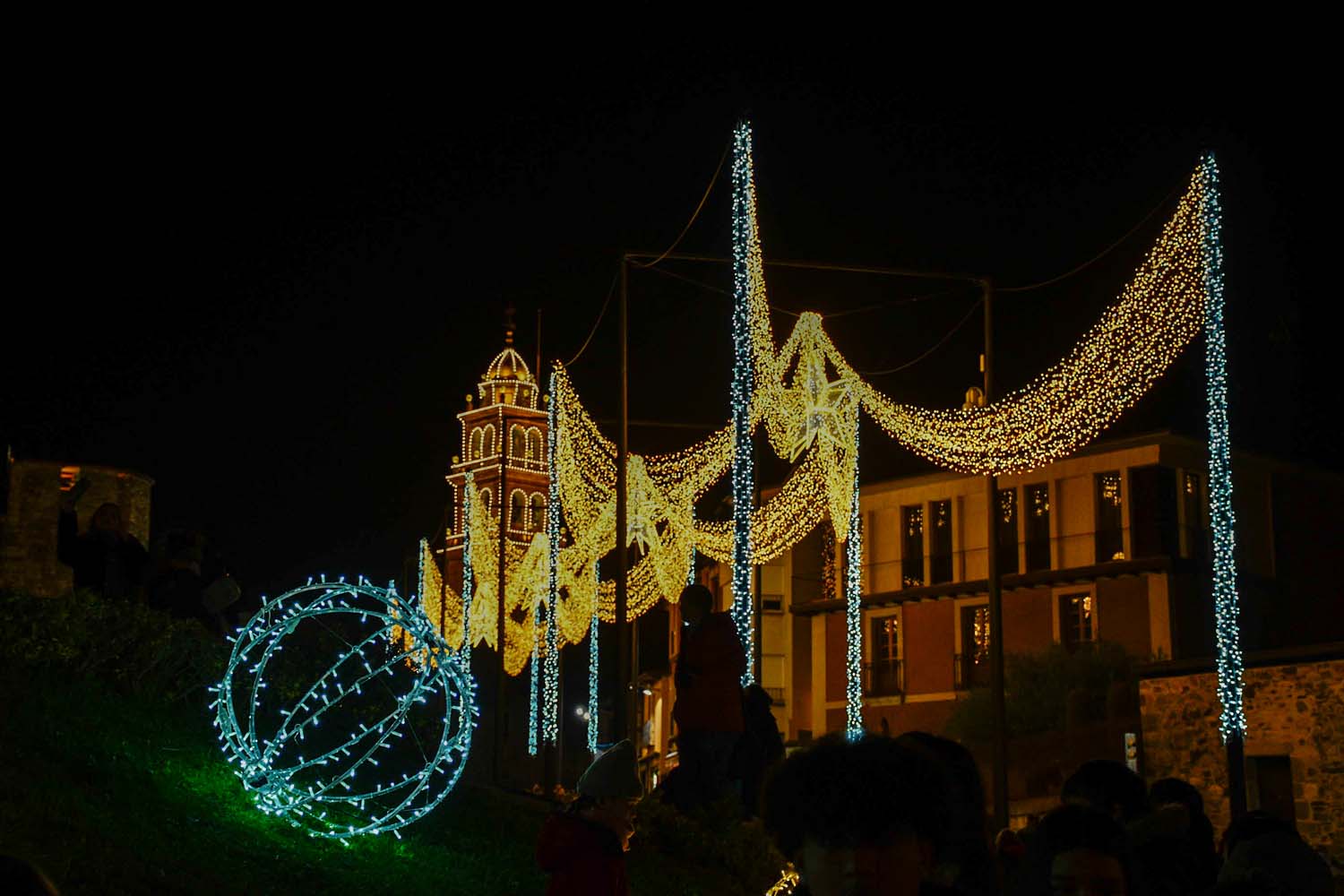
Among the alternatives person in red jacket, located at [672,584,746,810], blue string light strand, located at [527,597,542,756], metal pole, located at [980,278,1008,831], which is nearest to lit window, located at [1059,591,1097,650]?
blue string light strand, located at [527,597,542,756]

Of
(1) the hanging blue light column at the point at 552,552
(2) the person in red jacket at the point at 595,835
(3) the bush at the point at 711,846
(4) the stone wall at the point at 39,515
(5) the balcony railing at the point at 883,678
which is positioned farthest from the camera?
(5) the balcony railing at the point at 883,678

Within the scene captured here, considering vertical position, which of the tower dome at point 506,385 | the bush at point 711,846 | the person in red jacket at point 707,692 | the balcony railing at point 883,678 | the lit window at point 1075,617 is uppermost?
the tower dome at point 506,385

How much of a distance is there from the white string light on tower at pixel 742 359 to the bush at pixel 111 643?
7205mm

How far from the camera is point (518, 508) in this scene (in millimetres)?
90750

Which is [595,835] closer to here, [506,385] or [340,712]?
[340,712]

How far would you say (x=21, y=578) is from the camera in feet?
74.1

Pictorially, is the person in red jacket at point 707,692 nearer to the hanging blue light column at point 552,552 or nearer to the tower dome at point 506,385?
the hanging blue light column at point 552,552

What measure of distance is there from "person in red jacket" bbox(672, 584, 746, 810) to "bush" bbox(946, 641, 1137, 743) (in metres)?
26.4

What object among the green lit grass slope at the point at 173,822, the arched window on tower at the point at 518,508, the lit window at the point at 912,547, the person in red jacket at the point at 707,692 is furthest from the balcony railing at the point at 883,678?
the arched window on tower at the point at 518,508

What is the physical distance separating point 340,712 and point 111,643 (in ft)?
8.06

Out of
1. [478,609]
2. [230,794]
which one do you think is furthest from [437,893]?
[478,609]

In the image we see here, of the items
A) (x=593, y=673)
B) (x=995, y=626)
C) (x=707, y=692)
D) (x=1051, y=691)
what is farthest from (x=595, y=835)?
(x=1051, y=691)

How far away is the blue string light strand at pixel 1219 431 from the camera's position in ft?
68.0

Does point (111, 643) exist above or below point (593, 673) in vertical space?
below
